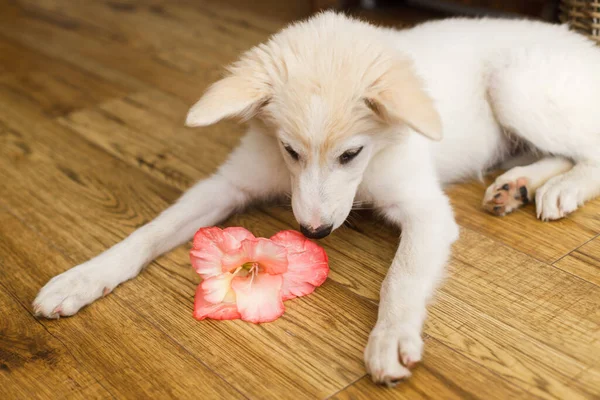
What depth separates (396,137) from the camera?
1917 millimetres

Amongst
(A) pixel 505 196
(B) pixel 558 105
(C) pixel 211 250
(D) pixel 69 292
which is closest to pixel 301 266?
(C) pixel 211 250

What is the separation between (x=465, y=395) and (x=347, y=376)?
27 cm

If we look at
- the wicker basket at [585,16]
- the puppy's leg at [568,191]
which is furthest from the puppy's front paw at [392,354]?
the wicker basket at [585,16]

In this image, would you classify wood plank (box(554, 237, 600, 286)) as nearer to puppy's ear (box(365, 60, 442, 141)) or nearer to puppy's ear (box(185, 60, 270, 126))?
puppy's ear (box(365, 60, 442, 141))

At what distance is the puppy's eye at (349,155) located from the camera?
1734 mm

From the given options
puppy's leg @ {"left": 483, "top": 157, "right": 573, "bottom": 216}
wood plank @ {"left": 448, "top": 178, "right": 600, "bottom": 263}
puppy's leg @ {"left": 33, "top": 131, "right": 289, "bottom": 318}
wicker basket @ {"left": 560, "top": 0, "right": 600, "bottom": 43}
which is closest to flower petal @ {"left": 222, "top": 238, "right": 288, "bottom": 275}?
puppy's leg @ {"left": 33, "top": 131, "right": 289, "bottom": 318}

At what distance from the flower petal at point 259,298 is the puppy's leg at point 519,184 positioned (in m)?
0.85

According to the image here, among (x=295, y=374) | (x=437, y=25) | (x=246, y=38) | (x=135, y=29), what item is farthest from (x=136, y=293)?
(x=135, y=29)

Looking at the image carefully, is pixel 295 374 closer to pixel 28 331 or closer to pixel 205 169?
pixel 28 331

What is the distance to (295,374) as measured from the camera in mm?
1555

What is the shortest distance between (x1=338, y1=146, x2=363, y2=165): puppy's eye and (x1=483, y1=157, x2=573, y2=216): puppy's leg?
0.66 metres

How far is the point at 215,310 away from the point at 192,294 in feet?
0.48

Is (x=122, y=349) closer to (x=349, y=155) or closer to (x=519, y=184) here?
(x=349, y=155)

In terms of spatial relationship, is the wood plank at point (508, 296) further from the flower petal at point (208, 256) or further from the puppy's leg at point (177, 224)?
the flower petal at point (208, 256)
